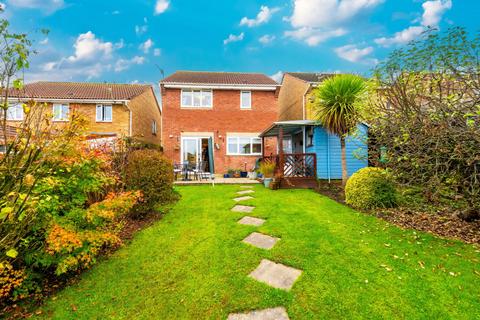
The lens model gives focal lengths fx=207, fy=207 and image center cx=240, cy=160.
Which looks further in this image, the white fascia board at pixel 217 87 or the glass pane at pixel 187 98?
the glass pane at pixel 187 98

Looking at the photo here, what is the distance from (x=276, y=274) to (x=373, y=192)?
14.7ft

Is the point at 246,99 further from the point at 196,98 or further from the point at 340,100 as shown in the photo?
the point at 340,100

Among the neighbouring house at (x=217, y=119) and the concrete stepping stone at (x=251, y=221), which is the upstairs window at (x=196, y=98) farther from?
the concrete stepping stone at (x=251, y=221)

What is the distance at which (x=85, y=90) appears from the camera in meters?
17.3

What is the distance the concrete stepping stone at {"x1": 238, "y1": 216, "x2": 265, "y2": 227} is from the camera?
15.8 feet

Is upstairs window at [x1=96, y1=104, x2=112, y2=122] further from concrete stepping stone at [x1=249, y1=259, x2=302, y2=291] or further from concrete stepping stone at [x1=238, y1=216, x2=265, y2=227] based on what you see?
concrete stepping stone at [x1=249, y1=259, x2=302, y2=291]

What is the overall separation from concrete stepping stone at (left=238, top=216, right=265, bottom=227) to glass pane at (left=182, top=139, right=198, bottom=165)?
9930 mm

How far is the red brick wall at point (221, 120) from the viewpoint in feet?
47.1

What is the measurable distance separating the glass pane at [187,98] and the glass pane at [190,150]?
266 cm

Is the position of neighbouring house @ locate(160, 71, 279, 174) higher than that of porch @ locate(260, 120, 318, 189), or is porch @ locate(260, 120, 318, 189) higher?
neighbouring house @ locate(160, 71, 279, 174)

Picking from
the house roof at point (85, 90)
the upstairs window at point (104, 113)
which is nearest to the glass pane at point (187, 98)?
the house roof at point (85, 90)

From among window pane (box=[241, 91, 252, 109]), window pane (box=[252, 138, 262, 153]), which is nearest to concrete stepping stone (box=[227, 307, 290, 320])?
window pane (box=[252, 138, 262, 153])

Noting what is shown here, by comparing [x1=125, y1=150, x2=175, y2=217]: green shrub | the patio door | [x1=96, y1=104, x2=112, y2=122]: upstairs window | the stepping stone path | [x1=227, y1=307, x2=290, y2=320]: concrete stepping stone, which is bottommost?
[x1=227, y1=307, x2=290, y2=320]: concrete stepping stone

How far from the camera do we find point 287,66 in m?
19.2
